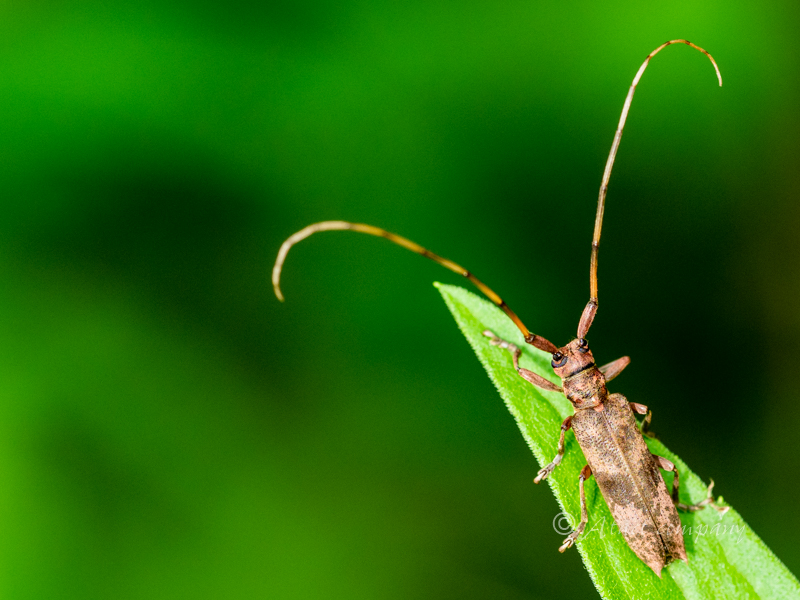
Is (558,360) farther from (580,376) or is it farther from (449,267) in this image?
(449,267)

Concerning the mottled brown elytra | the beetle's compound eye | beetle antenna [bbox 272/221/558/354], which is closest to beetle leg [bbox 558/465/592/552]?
the mottled brown elytra

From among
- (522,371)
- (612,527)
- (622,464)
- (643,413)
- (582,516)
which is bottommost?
(612,527)

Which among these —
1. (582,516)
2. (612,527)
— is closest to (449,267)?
(582,516)

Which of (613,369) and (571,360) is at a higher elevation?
(571,360)

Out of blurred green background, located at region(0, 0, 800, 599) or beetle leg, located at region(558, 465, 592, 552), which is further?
blurred green background, located at region(0, 0, 800, 599)

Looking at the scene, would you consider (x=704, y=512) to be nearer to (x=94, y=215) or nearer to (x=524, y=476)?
(x=524, y=476)

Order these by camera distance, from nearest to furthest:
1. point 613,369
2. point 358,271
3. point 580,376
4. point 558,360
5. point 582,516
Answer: point 582,516
point 580,376
point 558,360
point 613,369
point 358,271

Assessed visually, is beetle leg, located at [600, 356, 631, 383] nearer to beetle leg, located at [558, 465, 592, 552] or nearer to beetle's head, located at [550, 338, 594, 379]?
beetle's head, located at [550, 338, 594, 379]

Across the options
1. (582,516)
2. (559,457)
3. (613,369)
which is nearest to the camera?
(582,516)

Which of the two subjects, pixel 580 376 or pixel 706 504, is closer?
pixel 706 504
